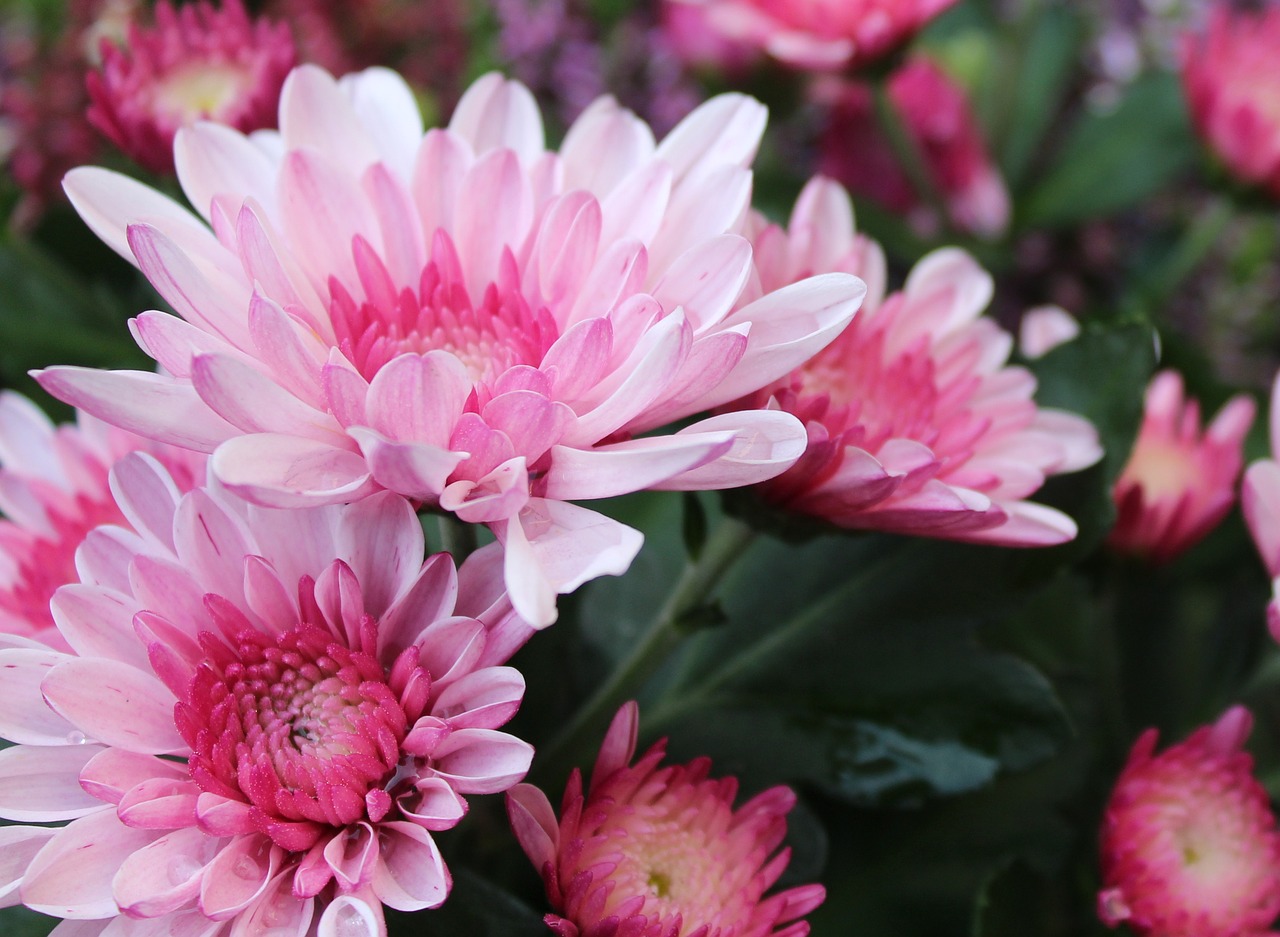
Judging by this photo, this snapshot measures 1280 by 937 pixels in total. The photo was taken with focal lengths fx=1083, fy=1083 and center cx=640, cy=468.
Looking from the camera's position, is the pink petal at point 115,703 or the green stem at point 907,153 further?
the green stem at point 907,153

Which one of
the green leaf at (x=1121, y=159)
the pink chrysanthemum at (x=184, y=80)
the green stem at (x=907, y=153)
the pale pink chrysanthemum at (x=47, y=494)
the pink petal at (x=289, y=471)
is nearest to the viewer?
the pink petal at (x=289, y=471)

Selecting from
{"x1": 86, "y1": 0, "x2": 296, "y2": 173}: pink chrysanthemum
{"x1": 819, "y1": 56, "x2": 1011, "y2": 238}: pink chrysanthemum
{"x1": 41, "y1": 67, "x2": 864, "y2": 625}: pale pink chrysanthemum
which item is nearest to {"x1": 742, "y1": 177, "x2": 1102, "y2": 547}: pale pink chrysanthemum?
{"x1": 41, "y1": 67, "x2": 864, "y2": 625}: pale pink chrysanthemum

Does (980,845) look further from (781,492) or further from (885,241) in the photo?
(885,241)

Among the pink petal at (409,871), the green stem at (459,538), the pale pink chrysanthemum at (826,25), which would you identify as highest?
the pale pink chrysanthemum at (826,25)

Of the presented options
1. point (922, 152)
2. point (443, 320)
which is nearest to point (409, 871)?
point (443, 320)

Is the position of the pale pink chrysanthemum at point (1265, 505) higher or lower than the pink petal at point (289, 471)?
lower

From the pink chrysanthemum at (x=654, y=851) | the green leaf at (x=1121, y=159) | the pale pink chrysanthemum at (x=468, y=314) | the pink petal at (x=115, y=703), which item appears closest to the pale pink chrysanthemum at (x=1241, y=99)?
the green leaf at (x=1121, y=159)

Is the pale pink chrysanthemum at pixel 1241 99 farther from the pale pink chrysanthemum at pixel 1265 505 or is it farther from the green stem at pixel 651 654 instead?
the green stem at pixel 651 654
